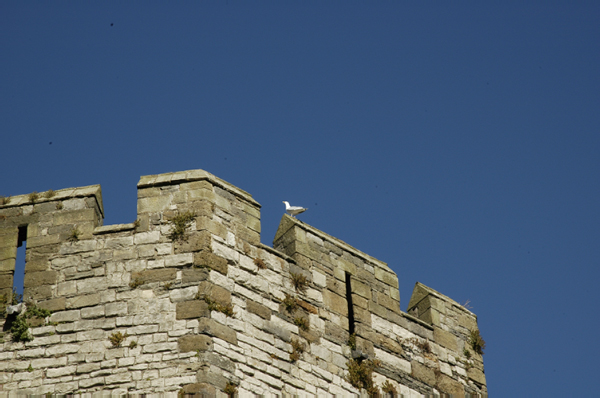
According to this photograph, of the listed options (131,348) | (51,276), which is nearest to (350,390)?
(131,348)

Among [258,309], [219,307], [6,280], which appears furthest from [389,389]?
[6,280]

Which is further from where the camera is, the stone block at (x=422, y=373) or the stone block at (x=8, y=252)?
the stone block at (x=422, y=373)

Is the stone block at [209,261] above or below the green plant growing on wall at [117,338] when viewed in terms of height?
above

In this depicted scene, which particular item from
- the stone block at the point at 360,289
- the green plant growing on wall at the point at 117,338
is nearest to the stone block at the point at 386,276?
the stone block at the point at 360,289

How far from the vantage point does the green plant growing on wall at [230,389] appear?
15070 mm

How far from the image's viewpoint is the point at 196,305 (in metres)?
15.5

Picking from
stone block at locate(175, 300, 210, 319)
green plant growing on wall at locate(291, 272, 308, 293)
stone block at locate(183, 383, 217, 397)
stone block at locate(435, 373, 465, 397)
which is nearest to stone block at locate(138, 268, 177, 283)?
stone block at locate(175, 300, 210, 319)

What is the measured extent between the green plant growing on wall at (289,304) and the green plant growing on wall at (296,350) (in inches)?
19.7

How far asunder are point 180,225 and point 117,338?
1.92 m

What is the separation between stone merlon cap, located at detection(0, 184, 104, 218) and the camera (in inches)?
667

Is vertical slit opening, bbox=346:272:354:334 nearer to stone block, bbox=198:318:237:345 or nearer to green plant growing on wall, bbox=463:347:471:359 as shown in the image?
green plant growing on wall, bbox=463:347:471:359

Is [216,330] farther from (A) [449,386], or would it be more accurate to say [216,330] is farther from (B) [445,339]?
(B) [445,339]

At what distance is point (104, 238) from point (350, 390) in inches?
169

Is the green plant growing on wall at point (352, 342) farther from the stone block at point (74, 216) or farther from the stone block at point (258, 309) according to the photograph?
the stone block at point (74, 216)
